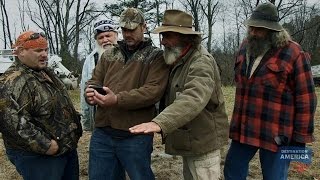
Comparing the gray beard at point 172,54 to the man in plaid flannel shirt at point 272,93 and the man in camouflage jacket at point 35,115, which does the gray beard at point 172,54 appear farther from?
the man in camouflage jacket at point 35,115

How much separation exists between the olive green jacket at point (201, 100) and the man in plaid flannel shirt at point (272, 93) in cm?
37

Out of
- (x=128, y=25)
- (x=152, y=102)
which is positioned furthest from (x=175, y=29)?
(x=152, y=102)

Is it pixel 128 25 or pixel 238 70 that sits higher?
pixel 128 25

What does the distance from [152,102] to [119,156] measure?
0.50m

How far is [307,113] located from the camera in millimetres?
3084

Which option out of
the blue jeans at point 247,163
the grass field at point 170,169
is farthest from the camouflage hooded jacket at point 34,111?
the grass field at point 170,169

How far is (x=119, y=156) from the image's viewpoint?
10.4 feet

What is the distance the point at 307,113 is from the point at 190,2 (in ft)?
111

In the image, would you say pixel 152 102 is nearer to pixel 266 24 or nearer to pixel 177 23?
pixel 177 23

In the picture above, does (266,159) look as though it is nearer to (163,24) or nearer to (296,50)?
(296,50)

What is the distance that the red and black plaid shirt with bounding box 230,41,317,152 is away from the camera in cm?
306

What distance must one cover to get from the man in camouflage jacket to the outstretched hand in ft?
3.09

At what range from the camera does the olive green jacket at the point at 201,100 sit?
8.80ft

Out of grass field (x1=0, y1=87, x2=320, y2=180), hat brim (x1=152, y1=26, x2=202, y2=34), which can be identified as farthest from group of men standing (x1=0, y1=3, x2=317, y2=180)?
grass field (x1=0, y1=87, x2=320, y2=180)
